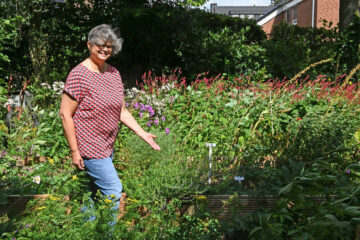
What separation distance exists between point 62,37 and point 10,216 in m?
8.14

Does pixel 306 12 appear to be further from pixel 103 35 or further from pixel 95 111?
pixel 95 111

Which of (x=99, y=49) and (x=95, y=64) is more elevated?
(x=99, y=49)

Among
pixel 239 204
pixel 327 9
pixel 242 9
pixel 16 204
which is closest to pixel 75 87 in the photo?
pixel 16 204

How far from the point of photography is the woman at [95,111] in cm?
263

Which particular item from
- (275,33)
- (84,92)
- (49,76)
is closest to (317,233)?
(84,92)

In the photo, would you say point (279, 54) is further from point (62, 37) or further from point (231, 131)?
point (231, 131)

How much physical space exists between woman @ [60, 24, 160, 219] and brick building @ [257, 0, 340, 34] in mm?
22336

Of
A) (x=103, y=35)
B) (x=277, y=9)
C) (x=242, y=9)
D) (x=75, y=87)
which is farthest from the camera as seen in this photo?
(x=242, y=9)

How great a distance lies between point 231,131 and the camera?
4555mm

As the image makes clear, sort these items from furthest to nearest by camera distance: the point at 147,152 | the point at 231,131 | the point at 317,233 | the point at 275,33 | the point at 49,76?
the point at 275,33, the point at 49,76, the point at 231,131, the point at 147,152, the point at 317,233

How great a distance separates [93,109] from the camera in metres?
2.68

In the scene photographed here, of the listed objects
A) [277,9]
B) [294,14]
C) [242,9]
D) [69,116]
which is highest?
[242,9]

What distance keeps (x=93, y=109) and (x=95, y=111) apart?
0.06ft

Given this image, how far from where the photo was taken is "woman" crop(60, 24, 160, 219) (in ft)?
8.64
